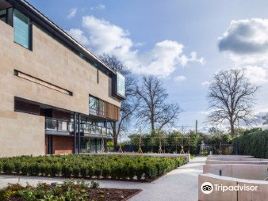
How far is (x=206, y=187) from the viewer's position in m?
7.62

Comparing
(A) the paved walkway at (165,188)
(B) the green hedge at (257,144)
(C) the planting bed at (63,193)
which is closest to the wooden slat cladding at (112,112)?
(B) the green hedge at (257,144)

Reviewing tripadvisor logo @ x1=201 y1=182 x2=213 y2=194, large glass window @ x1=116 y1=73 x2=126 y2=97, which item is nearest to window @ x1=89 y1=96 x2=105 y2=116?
large glass window @ x1=116 y1=73 x2=126 y2=97

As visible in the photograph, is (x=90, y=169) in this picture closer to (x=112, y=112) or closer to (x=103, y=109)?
(x=103, y=109)

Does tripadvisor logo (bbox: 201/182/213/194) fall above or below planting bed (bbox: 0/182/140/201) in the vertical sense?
above

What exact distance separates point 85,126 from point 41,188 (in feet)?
98.2

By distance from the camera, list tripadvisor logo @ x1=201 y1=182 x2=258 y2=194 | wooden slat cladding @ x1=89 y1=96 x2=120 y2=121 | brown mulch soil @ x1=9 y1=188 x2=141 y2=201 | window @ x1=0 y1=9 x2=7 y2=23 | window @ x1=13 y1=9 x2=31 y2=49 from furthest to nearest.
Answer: wooden slat cladding @ x1=89 y1=96 x2=120 y2=121 < window @ x1=13 y1=9 x2=31 y2=49 < window @ x1=0 y1=9 x2=7 y2=23 < brown mulch soil @ x1=9 y1=188 x2=141 y2=201 < tripadvisor logo @ x1=201 y1=182 x2=258 y2=194

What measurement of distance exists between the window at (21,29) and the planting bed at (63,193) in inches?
641

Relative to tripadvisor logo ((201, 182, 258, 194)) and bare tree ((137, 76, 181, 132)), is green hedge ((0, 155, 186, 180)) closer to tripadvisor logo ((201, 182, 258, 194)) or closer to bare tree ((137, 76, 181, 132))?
tripadvisor logo ((201, 182, 258, 194))

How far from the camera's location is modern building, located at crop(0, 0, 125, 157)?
76.4ft

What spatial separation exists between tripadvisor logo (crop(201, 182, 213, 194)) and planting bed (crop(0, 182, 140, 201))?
274cm

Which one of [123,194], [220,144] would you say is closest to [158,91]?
[220,144]

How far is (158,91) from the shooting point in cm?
5625

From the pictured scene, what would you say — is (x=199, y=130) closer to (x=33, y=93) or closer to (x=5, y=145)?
(x=33, y=93)

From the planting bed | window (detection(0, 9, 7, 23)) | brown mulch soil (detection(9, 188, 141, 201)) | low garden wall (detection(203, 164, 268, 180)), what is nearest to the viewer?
the planting bed
